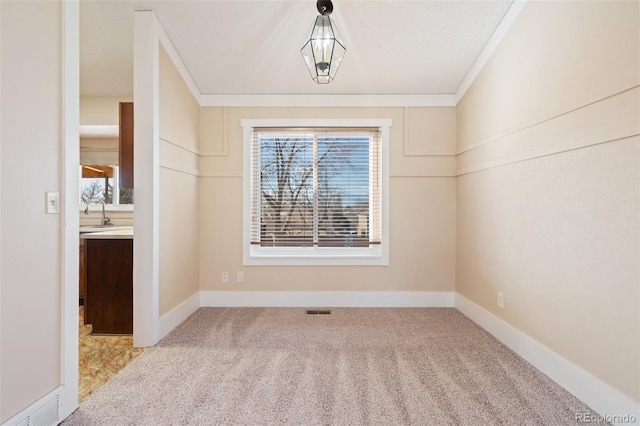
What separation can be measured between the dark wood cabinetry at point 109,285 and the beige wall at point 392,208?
963 millimetres

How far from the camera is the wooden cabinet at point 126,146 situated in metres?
2.86

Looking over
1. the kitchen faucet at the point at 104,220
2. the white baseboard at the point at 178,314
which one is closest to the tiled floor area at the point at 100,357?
the white baseboard at the point at 178,314

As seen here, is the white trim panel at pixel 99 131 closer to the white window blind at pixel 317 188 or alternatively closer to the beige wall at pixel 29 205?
the white window blind at pixel 317 188

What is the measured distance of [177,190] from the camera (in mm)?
3281

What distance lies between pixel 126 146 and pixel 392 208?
2.73 metres

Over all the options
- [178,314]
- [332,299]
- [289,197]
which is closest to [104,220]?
[178,314]

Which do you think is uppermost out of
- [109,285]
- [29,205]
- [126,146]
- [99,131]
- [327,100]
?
[327,100]

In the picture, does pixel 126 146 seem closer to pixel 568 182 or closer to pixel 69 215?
pixel 69 215

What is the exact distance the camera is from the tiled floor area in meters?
2.24

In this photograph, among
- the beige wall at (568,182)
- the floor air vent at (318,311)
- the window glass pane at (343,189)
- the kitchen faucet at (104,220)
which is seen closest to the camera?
the beige wall at (568,182)

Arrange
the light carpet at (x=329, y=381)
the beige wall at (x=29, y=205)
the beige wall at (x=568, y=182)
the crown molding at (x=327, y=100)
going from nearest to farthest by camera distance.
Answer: the beige wall at (x=29, y=205)
the beige wall at (x=568, y=182)
the light carpet at (x=329, y=381)
the crown molding at (x=327, y=100)

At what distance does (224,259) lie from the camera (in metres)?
3.92

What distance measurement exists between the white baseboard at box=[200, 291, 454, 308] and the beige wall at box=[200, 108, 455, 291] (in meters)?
0.06

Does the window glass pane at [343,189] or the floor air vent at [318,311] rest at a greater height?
the window glass pane at [343,189]
